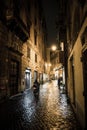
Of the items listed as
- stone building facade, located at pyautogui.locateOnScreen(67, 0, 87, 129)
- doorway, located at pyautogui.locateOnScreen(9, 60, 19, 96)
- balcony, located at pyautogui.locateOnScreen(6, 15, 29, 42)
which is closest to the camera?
stone building facade, located at pyautogui.locateOnScreen(67, 0, 87, 129)

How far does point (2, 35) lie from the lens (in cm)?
1194

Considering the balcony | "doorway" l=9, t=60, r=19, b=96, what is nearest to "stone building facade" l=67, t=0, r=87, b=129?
the balcony

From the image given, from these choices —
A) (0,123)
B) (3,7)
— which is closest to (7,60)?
(3,7)

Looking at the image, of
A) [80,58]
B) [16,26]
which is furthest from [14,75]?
[80,58]

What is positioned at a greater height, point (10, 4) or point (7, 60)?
point (10, 4)

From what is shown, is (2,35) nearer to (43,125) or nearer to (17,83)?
(17,83)

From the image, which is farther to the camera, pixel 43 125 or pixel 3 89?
pixel 3 89

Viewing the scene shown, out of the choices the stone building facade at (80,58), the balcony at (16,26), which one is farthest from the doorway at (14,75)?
the stone building facade at (80,58)

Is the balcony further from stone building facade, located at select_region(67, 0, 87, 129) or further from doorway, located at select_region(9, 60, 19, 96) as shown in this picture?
stone building facade, located at select_region(67, 0, 87, 129)

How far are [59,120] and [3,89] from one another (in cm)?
654

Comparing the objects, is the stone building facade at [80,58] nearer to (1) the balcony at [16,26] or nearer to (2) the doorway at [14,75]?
(1) the balcony at [16,26]

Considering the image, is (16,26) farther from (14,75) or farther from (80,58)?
(80,58)

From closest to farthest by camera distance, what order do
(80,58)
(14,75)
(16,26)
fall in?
(80,58) < (16,26) < (14,75)

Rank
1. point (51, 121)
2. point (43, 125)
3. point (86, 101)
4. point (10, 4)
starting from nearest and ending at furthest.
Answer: point (86, 101), point (43, 125), point (51, 121), point (10, 4)
